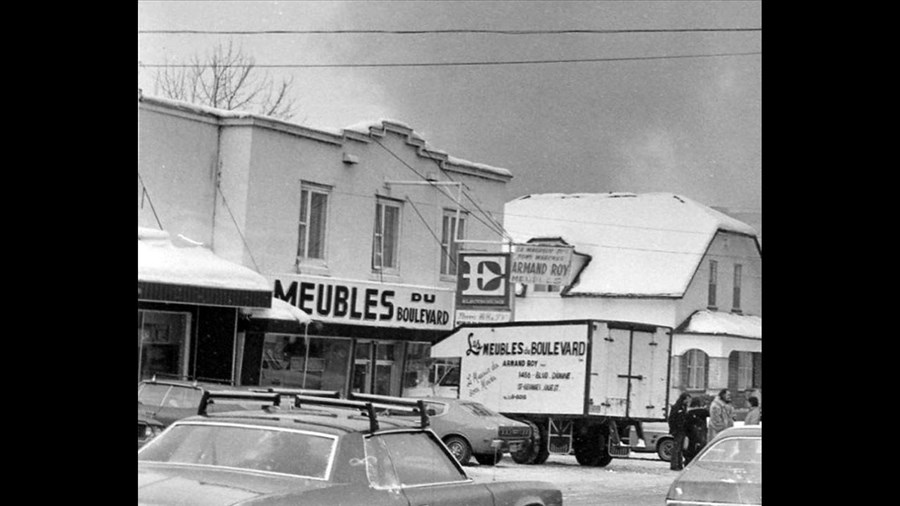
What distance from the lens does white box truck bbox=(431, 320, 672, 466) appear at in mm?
11750

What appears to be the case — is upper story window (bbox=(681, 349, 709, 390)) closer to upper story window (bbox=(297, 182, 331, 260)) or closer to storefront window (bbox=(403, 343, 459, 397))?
storefront window (bbox=(403, 343, 459, 397))

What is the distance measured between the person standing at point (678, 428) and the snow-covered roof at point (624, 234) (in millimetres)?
6999

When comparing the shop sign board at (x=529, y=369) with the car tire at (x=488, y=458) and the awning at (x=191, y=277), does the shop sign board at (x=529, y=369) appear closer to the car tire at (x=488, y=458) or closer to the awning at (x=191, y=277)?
the car tire at (x=488, y=458)

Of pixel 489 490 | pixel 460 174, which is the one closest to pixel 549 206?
pixel 460 174

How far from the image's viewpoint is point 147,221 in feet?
42.6

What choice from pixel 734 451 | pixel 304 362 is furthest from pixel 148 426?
pixel 304 362

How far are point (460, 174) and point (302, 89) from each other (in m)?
2.51

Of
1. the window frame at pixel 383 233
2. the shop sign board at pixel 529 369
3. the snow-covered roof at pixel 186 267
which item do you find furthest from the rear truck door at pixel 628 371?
the window frame at pixel 383 233

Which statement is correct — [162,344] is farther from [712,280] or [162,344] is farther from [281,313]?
[712,280]

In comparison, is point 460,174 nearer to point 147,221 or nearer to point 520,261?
point 520,261

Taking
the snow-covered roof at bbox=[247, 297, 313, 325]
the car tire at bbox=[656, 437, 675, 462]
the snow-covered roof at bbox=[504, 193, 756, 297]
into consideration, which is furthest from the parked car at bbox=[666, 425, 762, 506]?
the snow-covered roof at bbox=[504, 193, 756, 297]

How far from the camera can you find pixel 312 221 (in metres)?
14.5

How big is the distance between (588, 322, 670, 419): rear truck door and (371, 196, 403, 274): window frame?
154 inches

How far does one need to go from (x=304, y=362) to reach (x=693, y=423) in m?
4.73
